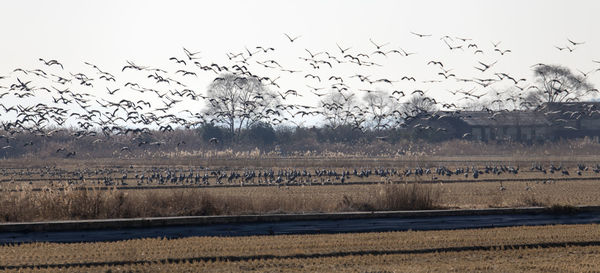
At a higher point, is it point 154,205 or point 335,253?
point 154,205

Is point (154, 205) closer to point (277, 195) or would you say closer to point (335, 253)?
point (335, 253)

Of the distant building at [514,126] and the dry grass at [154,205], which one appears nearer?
the dry grass at [154,205]

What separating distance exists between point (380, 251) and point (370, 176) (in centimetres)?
3547

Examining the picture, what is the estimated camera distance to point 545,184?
154 feet

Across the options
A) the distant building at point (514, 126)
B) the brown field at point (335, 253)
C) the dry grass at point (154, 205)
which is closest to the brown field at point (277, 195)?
the dry grass at point (154, 205)

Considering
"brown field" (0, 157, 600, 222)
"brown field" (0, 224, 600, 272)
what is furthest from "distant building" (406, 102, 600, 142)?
"brown field" (0, 224, 600, 272)

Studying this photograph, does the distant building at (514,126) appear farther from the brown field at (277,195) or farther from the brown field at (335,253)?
the brown field at (335,253)

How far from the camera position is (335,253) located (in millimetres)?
20016

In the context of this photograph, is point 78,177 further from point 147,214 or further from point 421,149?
point 421,149

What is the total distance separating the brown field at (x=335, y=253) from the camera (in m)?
18.1

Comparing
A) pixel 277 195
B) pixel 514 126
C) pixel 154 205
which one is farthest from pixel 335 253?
pixel 514 126

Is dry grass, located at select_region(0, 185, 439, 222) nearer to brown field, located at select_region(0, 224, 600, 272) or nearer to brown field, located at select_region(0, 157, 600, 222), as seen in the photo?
brown field, located at select_region(0, 157, 600, 222)

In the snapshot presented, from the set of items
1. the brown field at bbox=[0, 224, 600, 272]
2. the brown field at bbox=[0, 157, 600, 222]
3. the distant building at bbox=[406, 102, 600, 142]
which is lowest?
the brown field at bbox=[0, 224, 600, 272]

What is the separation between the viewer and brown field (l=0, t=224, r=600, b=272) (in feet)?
59.4
